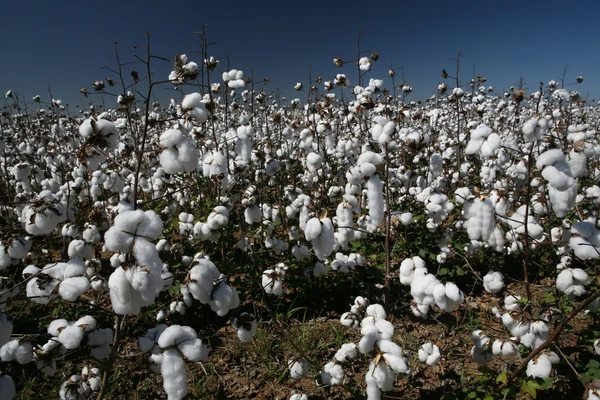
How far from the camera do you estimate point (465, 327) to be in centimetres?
325

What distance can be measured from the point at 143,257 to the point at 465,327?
3051 mm

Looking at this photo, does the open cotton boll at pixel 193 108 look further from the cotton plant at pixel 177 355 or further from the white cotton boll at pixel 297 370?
the white cotton boll at pixel 297 370

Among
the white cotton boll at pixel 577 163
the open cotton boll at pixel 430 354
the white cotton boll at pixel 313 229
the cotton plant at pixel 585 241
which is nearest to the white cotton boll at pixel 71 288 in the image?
the white cotton boll at pixel 313 229

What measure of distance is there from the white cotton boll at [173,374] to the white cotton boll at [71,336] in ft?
2.05

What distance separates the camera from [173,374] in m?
1.42

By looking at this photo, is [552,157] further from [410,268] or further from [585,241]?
[410,268]

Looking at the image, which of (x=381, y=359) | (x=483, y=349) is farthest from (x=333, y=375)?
(x=483, y=349)

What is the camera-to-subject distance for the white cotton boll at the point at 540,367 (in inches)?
75.9

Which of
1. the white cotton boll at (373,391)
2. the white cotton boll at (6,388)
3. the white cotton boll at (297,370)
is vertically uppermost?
the white cotton boll at (6,388)

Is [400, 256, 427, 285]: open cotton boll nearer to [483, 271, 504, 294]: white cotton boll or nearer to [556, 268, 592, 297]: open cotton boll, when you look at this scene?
[483, 271, 504, 294]: white cotton boll

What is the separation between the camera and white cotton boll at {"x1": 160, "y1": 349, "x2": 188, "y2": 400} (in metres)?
1.42

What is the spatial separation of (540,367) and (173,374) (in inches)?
75.4

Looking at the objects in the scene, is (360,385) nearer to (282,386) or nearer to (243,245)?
(282,386)

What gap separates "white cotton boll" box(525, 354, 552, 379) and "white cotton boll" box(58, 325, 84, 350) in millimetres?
2398
